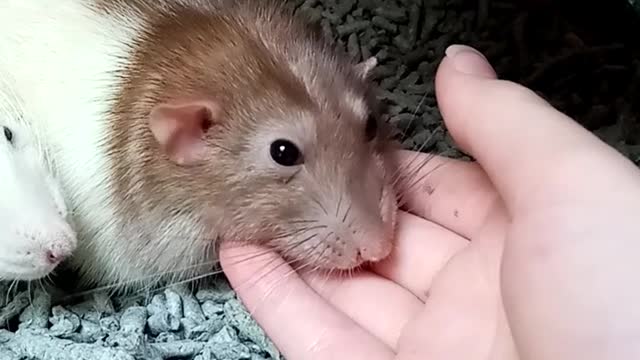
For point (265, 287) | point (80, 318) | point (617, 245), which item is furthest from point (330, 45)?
point (617, 245)

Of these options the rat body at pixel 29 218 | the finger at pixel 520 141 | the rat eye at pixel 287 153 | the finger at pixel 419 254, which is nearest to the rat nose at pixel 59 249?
the rat body at pixel 29 218

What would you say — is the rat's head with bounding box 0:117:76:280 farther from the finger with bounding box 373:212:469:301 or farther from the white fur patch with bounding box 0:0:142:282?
the finger with bounding box 373:212:469:301

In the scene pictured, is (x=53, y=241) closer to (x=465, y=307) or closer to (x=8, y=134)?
(x=8, y=134)

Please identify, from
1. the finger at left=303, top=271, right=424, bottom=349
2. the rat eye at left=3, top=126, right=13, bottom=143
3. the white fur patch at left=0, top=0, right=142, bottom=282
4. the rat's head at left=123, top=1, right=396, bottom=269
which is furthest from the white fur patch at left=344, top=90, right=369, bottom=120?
the rat eye at left=3, top=126, right=13, bottom=143

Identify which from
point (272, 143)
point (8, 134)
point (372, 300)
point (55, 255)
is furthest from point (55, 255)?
point (372, 300)

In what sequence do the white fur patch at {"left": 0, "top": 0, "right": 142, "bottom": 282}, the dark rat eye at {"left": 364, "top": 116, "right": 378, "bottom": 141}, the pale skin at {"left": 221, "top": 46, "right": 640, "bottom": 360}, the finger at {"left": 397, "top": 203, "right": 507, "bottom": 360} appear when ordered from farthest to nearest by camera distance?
the white fur patch at {"left": 0, "top": 0, "right": 142, "bottom": 282}, the dark rat eye at {"left": 364, "top": 116, "right": 378, "bottom": 141}, the finger at {"left": 397, "top": 203, "right": 507, "bottom": 360}, the pale skin at {"left": 221, "top": 46, "right": 640, "bottom": 360}

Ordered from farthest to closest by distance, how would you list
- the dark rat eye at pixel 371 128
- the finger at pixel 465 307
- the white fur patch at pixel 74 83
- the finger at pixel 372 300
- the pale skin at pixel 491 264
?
the white fur patch at pixel 74 83 → the dark rat eye at pixel 371 128 → the finger at pixel 372 300 → the finger at pixel 465 307 → the pale skin at pixel 491 264

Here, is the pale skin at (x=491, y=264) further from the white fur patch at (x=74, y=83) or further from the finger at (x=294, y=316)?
the white fur patch at (x=74, y=83)
